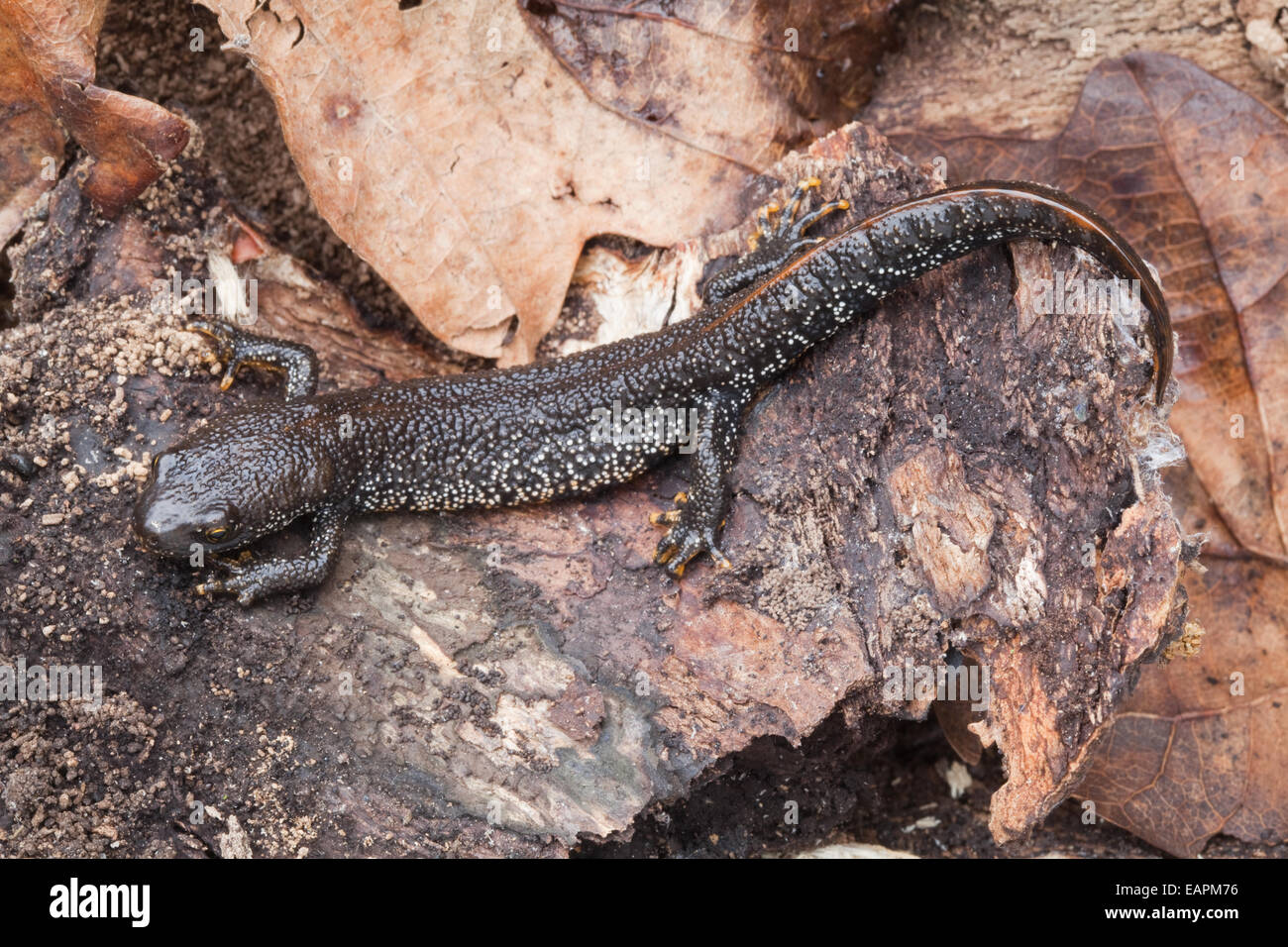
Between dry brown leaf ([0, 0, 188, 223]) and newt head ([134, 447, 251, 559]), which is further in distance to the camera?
dry brown leaf ([0, 0, 188, 223])

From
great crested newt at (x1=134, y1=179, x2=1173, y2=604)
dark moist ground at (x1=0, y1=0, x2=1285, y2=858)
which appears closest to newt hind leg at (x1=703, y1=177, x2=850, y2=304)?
great crested newt at (x1=134, y1=179, x2=1173, y2=604)

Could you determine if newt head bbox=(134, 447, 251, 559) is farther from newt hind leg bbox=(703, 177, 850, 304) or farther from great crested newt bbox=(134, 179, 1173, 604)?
newt hind leg bbox=(703, 177, 850, 304)

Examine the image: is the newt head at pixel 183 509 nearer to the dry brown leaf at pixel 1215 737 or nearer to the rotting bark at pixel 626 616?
the rotting bark at pixel 626 616

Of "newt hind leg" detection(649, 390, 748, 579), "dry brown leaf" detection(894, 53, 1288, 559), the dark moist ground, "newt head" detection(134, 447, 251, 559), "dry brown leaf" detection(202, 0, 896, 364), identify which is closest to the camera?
the dark moist ground

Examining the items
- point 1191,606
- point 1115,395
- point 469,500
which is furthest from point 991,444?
point 469,500

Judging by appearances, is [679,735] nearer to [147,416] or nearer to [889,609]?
[889,609]

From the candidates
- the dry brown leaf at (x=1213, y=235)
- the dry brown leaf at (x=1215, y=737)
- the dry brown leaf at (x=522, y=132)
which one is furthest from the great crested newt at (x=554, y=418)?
the dry brown leaf at (x=1215, y=737)
